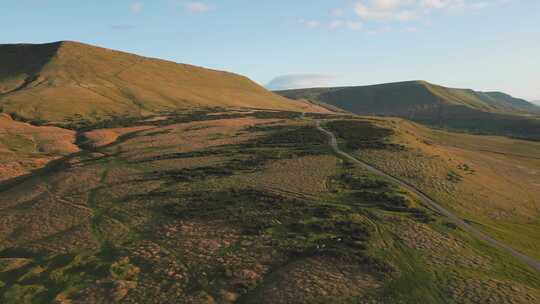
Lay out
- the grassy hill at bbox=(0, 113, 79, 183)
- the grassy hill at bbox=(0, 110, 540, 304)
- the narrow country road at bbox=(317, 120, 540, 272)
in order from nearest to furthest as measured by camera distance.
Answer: the grassy hill at bbox=(0, 110, 540, 304), the narrow country road at bbox=(317, 120, 540, 272), the grassy hill at bbox=(0, 113, 79, 183)

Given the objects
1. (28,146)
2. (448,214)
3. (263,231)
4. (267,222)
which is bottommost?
(28,146)

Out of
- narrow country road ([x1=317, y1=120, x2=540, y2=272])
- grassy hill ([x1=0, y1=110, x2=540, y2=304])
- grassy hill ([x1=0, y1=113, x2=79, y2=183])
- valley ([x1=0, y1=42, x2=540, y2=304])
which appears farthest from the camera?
grassy hill ([x1=0, y1=113, x2=79, y2=183])

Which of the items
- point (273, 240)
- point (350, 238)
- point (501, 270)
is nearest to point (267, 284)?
point (273, 240)

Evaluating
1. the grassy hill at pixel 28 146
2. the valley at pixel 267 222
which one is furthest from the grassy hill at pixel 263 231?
the grassy hill at pixel 28 146

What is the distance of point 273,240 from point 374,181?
22.4 meters

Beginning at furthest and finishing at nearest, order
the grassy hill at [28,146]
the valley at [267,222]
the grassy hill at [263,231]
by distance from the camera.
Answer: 1. the grassy hill at [28,146]
2. the valley at [267,222]
3. the grassy hill at [263,231]

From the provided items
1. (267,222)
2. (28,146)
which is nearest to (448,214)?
(267,222)

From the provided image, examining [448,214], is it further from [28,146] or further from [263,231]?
[28,146]

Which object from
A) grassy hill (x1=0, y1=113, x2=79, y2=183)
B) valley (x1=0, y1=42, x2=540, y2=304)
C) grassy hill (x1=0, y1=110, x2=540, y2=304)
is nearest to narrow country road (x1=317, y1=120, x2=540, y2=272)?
valley (x1=0, y1=42, x2=540, y2=304)

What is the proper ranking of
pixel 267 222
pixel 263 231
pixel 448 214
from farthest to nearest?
pixel 448 214 < pixel 267 222 < pixel 263 231

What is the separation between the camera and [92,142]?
92938mm

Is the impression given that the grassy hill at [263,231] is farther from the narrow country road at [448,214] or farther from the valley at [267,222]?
the narrow country road at [448,214]

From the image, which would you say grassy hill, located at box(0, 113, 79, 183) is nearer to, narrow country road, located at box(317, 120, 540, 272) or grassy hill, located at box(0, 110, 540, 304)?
grassy hill, located at box(0, 110, 540, 304)

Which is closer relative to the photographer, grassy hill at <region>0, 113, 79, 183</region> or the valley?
the valley
